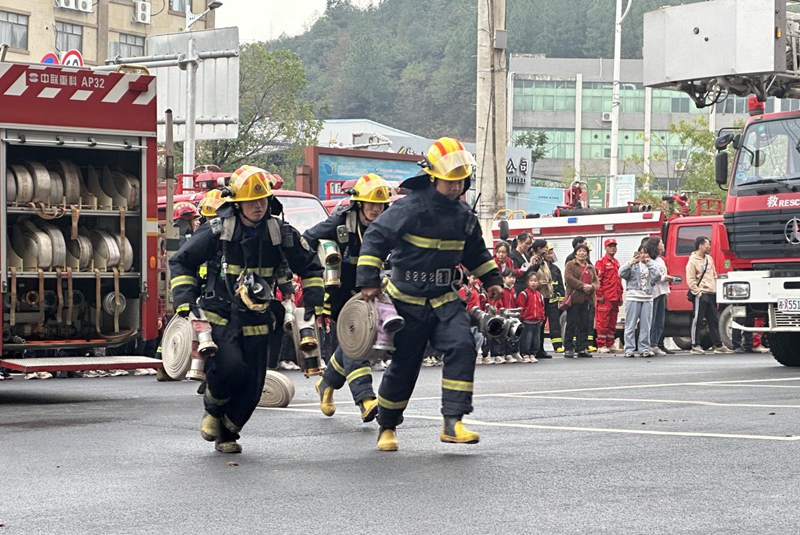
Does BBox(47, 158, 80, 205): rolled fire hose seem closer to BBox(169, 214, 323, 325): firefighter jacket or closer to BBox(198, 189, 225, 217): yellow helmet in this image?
BBox(198, 189, 225, 217): yellow helmet

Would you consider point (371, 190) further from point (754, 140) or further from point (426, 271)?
point (754, 140)

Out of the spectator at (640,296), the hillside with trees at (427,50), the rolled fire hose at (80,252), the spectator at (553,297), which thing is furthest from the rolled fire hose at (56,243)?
the hillside with trees at (427,50)

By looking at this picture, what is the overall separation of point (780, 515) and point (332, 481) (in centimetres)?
243

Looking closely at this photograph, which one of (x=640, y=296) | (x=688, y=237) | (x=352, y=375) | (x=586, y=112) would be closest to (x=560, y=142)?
(x=586, y=112)

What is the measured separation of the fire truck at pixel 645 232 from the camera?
25.0 metres

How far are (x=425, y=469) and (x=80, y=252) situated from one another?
22.9 feet

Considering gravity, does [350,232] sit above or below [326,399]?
above

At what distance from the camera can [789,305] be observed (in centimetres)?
1612

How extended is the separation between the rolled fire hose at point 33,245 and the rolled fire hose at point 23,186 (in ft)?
1.23

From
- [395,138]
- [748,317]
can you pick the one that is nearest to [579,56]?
[395,138]

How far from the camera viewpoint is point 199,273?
9.31 meters

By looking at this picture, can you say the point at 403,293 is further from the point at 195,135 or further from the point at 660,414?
the point at 195,135

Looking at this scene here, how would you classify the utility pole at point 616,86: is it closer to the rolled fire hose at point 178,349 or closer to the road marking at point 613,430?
the road marking at point 613,430

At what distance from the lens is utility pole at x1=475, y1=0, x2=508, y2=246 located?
88.4 ft
